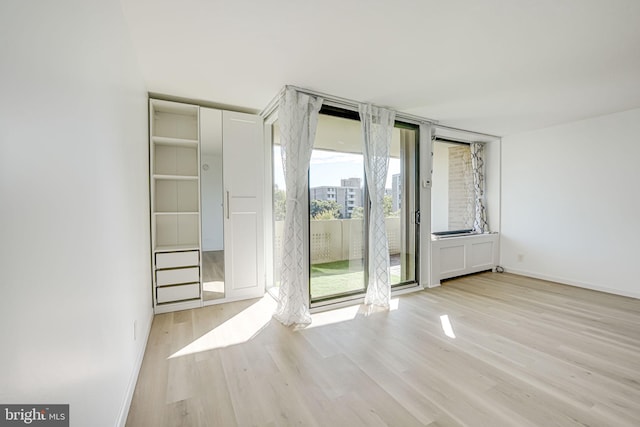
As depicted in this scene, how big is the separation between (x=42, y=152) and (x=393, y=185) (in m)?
3.53

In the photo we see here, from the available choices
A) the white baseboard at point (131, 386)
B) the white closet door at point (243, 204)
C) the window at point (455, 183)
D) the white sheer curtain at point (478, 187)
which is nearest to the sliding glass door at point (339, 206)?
the white closet door at point (243, 204)

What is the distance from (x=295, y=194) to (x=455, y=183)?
3.60m

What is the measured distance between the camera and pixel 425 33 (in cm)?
197

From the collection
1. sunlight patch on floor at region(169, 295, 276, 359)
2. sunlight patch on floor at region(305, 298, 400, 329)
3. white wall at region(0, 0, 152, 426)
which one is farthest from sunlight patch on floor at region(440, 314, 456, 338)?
white wall at region(0, 0, 152, 426)

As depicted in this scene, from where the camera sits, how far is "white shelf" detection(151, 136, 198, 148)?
10.0 feet

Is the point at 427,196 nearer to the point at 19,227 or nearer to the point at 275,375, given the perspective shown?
the point at 275,375

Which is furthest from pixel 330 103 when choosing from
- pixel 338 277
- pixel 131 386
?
pixel 131 386

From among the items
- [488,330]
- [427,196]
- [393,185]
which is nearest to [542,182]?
[427,196]

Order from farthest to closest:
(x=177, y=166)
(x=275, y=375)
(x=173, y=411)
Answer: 1. (x=177, y=166)
2. (x=275, y=375)
3. (x=173, y=411)

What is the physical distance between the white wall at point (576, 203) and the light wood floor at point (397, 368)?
0.82m

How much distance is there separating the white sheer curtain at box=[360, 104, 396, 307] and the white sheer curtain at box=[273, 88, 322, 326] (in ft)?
2.49

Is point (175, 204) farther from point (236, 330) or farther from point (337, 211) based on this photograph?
point (337, 211)

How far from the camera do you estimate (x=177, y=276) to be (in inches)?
122

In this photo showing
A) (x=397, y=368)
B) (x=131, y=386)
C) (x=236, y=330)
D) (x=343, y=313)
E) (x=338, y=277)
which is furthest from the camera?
(x=338, y=277)
